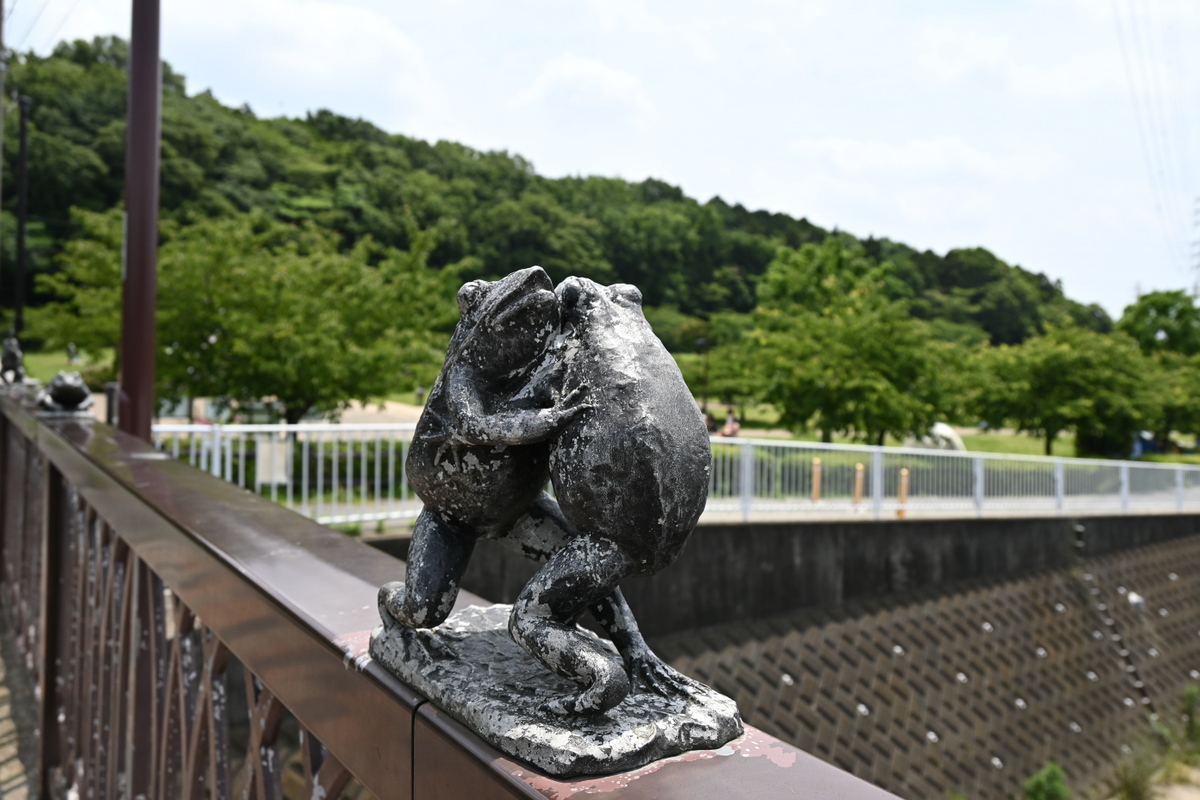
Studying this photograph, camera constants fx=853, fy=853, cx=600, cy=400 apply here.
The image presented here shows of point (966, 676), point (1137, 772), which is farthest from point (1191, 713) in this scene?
point (966, 676)

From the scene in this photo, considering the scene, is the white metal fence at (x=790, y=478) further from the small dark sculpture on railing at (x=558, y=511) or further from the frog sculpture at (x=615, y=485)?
the frog sculpture at (x=615, y=485)

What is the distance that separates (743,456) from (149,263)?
7.18 meters

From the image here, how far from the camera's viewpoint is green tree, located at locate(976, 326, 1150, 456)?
949 inches

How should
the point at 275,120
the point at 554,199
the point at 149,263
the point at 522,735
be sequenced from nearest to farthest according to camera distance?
the point at 522,735, the point at 149,263, the point at 554,199, the point at 275,120

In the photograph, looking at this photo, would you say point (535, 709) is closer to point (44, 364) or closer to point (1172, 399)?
point (1172, 399)

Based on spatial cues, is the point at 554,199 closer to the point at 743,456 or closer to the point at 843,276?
the point at 843,276

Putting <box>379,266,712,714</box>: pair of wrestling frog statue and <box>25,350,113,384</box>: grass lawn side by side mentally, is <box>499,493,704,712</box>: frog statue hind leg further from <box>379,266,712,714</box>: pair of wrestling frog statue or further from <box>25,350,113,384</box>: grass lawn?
<box>25,350,113,384</box>: grass lawn

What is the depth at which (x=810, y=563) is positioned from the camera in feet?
33.5

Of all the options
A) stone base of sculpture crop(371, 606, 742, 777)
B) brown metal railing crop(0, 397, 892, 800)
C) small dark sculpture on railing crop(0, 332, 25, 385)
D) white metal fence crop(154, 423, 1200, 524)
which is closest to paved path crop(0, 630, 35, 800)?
brown metal railing crop(0, 397, 892, 800)

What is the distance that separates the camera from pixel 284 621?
4.37 ft

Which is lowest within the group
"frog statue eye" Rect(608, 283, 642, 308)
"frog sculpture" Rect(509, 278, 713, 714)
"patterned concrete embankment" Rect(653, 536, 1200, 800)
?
"patterned concrete embankment" Rect(653, 536, 1200, 800)

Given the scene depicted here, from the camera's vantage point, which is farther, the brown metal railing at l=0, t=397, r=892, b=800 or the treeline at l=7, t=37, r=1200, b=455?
the treeline at l=7, t=37, r=1200, b=455

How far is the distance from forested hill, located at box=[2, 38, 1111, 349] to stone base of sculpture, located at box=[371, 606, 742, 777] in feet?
83.6

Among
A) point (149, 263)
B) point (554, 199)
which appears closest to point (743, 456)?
point (149, 263)
